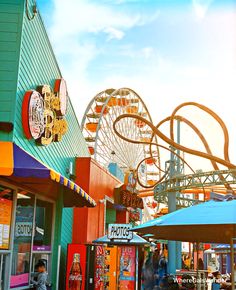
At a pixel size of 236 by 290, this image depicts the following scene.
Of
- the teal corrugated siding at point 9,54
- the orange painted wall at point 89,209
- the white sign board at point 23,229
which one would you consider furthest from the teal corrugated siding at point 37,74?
the white sign board at point 23,229

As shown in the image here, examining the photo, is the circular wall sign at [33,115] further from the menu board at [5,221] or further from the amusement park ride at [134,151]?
the amusement park ride at [134,151]

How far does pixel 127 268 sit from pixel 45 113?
17.4ft

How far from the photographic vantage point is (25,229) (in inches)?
330

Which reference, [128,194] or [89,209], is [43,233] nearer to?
[89,209]

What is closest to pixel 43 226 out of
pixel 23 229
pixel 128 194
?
pixel 23 229

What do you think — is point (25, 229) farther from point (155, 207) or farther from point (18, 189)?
point (155, 207)

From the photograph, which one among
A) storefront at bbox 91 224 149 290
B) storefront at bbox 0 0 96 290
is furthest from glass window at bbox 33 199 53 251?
storefront at bbox 91 224 149 290

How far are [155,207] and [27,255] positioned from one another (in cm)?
3280

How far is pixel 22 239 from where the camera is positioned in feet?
27.1

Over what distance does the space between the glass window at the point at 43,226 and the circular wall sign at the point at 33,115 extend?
1.46 meters

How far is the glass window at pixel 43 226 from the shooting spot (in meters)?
9.10

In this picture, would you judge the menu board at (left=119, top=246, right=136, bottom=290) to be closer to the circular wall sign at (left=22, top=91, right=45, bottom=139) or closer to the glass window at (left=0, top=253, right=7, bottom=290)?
the circular wall sign at (left=22, top=91, right=45, bottom=139)

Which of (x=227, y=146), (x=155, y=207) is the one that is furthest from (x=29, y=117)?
(x=155, y=207)

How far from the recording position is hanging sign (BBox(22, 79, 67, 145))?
7934mm
